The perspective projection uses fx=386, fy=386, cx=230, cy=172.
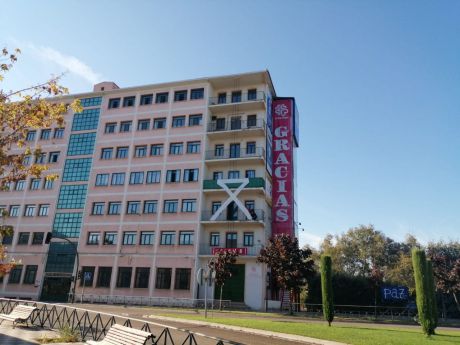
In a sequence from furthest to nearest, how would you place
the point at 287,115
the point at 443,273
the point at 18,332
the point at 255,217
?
the point at 287,115 → the point at 255,217 → the point at 443,273 → the point at 18,332

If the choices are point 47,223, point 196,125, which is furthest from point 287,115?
point 47,223

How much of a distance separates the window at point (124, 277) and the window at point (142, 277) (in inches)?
32.8

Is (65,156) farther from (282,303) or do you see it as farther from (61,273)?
(282,303)

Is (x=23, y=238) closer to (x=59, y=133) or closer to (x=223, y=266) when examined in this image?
(x=59, y=133)

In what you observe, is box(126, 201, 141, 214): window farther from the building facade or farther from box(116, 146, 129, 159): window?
box(116, 146, 129, 159): window

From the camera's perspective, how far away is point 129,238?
141ft

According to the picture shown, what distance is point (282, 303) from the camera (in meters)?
40.5

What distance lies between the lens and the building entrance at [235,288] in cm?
3841

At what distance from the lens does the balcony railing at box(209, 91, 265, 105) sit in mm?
44344

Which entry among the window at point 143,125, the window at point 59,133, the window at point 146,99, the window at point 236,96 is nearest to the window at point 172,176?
the window at point 143,125

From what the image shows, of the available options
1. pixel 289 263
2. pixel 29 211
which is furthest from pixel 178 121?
pixel 289 263

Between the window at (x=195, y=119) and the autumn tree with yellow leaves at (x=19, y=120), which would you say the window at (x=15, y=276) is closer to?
the window at (x=195, y=119)

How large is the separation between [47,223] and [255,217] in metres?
25.5

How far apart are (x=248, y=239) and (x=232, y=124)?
13535 millimetres
